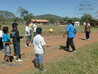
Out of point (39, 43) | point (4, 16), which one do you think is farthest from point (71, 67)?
point (4, 16)

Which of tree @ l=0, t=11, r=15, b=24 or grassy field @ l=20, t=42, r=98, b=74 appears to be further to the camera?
tree @ l=0, t=11, r=15, b=24

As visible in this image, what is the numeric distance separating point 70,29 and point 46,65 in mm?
2530

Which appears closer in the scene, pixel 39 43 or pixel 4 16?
pixel 39 43

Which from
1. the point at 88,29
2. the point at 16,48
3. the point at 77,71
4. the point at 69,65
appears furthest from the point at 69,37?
the point at 88,29

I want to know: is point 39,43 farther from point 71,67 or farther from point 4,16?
point 4,16

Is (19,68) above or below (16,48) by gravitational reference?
below

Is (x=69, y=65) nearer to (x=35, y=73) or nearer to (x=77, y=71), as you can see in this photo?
(x=77, y=71)

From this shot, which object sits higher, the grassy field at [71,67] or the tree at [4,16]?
the tree at [4,16]

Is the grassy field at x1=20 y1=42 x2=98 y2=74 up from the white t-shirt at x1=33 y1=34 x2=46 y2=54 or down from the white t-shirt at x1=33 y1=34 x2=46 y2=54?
down

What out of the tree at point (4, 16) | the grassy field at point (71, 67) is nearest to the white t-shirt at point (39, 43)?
the grassy field at point (71, 67)

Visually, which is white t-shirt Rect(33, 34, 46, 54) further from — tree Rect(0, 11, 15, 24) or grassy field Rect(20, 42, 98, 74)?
tree Rect(0, 11, 15, 24)

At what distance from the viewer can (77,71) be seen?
3889mm

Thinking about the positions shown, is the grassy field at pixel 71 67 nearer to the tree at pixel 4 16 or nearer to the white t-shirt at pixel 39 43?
the white t-shirt at pixel 39 43

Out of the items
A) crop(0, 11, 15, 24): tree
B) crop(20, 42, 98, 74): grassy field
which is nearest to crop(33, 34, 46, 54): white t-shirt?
crop(20, 42, 98, 74): grassy field
